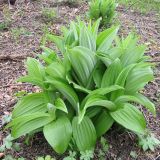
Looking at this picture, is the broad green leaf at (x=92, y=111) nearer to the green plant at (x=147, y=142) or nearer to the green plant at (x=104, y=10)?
the green plant at (x=147, y=142)

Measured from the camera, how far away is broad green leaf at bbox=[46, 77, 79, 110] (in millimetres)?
2551

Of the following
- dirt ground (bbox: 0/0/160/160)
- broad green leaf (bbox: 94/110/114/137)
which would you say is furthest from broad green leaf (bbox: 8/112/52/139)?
broad green leaf (bbox: 94/110/114/137)

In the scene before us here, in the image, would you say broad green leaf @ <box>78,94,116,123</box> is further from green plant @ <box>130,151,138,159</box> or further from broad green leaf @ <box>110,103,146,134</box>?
green plant @ <box>130,151,138,159</box>

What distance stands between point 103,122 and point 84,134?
0.66 feet

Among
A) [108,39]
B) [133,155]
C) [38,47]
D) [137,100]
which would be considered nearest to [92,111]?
[137,100]

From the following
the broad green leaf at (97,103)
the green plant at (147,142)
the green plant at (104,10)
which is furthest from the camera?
the green plant at (104,10)

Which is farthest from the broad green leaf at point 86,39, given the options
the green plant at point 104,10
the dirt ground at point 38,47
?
the green plant at point 104,10

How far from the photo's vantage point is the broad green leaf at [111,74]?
2682 millimetres

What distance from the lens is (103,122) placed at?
8.89ft

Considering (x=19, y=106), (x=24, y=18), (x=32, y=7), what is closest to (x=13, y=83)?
(x=19, y=106)

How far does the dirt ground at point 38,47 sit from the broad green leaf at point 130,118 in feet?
1.04

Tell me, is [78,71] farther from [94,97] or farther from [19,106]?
[19,106]

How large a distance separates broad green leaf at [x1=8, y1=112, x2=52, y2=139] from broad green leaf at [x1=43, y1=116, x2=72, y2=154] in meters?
0.05

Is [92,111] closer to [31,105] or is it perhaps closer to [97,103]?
[97,103]
